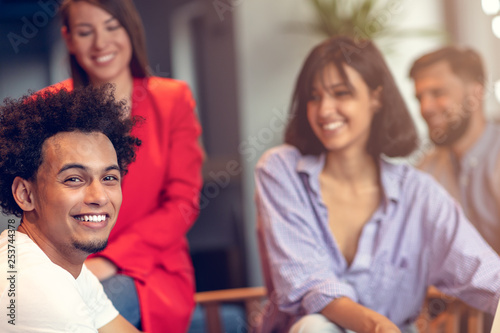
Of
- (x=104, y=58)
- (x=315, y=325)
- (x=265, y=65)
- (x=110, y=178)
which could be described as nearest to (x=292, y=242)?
(x=315, y=325)

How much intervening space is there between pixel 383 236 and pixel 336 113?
374 millimetres

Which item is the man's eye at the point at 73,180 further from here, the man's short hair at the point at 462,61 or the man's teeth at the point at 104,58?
the man's short hair at the point at 462,61

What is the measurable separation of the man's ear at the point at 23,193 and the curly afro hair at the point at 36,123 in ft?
0.04

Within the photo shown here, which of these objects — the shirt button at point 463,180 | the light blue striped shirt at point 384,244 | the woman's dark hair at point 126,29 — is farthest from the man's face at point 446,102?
the woman's dark hair at point 126,29

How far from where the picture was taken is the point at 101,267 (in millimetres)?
1540

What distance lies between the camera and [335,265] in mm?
1660

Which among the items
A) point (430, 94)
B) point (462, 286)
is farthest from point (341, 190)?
point (430, 94)

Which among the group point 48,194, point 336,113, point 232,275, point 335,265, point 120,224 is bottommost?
point 232,275

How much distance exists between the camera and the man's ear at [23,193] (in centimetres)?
117

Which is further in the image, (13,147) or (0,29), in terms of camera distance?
(0,29)

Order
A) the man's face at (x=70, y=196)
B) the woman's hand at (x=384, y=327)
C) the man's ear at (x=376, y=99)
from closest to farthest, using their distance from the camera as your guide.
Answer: the man's face at (x=70, y=196) < the woman's hand at (x=384, y=327) < the man's ear at (x=376, y=99)

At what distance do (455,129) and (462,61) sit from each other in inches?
9.1

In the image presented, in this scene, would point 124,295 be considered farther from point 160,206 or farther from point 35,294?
point 35,294

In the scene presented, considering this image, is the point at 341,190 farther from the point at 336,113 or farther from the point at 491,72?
the point at 491,72
